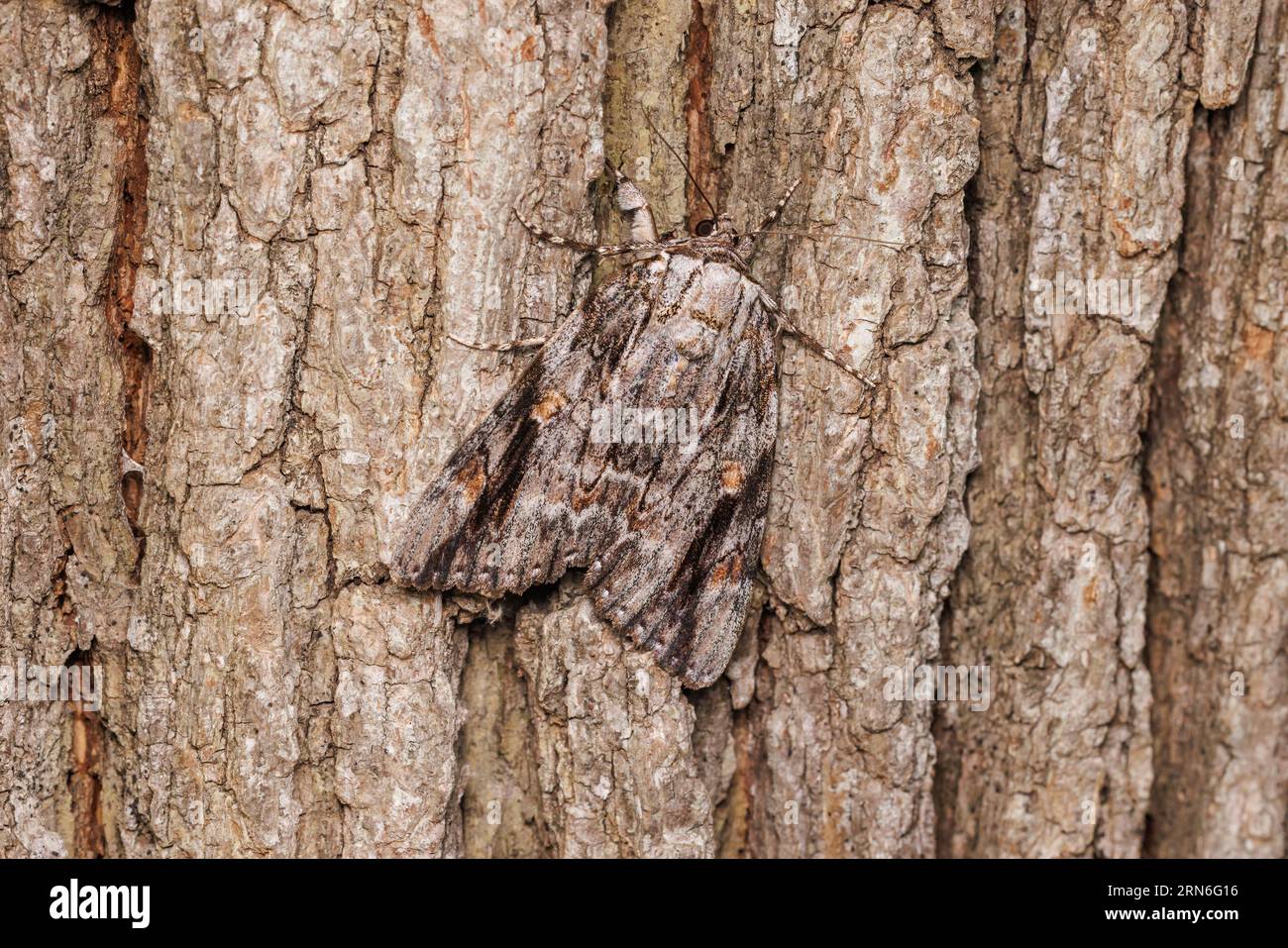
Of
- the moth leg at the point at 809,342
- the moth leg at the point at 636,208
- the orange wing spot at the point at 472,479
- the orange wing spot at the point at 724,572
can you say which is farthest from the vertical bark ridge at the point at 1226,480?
the orange wing spot at the point at 472,479

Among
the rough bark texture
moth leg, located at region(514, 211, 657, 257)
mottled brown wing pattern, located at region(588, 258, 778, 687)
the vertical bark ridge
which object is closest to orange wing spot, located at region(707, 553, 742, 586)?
mottled brown wing pattern, located at region(588, 258, 778, 687)

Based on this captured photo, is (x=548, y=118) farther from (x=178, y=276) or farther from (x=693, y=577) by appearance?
(x=693, y=577)

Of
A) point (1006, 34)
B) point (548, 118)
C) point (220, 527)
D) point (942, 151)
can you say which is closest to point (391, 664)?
point (220, 527)

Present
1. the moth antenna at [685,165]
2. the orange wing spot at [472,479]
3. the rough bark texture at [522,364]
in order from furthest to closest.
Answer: the moth antenna at [685,165] < the orange wing spot at [472,479] < the rough bark texture at [522,364]

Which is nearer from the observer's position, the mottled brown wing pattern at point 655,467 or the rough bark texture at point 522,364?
the rough bark texture at point 522,364

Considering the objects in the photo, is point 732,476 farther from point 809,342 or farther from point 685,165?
point 685,165

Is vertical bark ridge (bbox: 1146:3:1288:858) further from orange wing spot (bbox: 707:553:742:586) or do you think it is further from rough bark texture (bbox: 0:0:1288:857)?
orange wing spot (bbox: 707:553:742:586)

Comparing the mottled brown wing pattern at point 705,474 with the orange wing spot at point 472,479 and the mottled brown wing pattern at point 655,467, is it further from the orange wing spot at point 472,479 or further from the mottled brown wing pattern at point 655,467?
the orange wing spot at point 472,479

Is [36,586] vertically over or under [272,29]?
under
